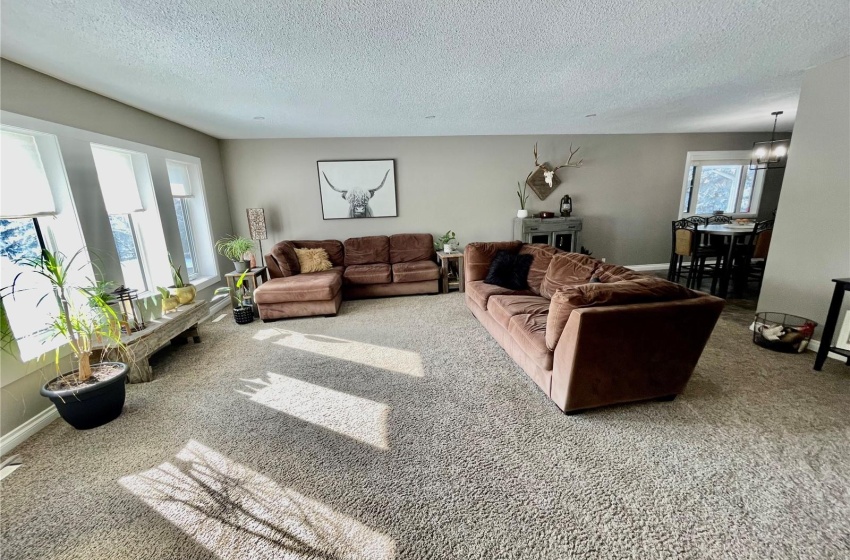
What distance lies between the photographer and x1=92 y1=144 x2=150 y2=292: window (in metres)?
2.85

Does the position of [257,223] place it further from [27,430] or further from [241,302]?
[27,430]

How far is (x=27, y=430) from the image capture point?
6.41 ft

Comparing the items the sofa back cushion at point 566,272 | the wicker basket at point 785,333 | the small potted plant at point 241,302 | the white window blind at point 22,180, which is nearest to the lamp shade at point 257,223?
the small potted plant at point 241,302

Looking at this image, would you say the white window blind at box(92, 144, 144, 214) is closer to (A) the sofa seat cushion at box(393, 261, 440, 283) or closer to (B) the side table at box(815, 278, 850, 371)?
(A) the sofa seat cushion at box(393, 261, 440, 283)

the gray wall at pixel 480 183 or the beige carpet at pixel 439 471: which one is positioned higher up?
the gray wall at pixel 480 183

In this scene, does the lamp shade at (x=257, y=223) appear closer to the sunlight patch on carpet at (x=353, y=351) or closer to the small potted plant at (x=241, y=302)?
the small potted plant at (x=241, y=302)

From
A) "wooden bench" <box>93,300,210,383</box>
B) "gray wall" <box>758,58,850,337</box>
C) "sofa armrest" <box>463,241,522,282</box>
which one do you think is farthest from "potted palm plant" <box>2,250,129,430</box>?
"gray wall" <box>758,58,850,337</box>

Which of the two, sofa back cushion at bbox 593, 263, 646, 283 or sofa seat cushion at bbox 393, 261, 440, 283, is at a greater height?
sofa back cushion at bbox 593, 263, 646, 283

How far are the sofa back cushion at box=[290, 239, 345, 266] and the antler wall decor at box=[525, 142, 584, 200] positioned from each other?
3.30 m

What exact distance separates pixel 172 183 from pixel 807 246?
21.3 feet

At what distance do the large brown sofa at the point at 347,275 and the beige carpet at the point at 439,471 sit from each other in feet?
4.37

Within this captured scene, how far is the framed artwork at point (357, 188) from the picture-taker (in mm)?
4977

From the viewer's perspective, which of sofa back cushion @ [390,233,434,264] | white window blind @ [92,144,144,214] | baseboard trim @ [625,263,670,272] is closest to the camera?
white window blind @ [92,144,144,214]

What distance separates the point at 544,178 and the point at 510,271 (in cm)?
264
